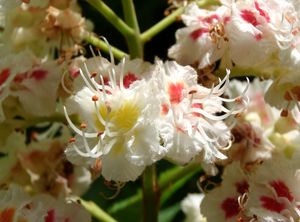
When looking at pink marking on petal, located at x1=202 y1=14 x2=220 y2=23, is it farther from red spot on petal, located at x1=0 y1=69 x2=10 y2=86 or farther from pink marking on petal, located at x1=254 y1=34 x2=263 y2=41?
red spot on petal, located at x1=0 y1=69 x2=10 y2=86

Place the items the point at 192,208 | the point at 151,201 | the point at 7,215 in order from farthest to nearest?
the point at 192,208
the point at 151,201
the point at 7,215

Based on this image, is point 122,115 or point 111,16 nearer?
point 122,115

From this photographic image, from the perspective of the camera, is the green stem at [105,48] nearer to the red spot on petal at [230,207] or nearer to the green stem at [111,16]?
the green stem at [111,16]

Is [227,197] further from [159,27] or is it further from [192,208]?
[192,208]

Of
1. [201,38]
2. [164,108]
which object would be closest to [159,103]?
[164,108]

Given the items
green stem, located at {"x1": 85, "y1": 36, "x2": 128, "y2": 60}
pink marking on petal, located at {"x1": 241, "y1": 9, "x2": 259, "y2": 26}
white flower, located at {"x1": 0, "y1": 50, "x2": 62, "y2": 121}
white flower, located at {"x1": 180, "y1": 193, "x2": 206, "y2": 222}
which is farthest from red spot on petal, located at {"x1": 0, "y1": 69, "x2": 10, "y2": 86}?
white flower, located at {"x1": 180, "y1": 193, "x2": 206, "y2": 222}

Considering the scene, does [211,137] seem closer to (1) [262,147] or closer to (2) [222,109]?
(2) [222,109]
